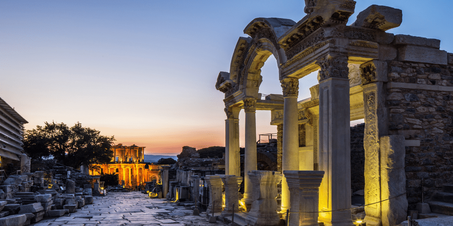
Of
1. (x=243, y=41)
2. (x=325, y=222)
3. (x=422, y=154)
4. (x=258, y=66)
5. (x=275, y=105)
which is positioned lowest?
(x=325, y=222)

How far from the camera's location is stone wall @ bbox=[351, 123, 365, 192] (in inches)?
615

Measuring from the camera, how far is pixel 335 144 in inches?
321

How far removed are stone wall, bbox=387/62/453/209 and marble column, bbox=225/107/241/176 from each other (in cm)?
768

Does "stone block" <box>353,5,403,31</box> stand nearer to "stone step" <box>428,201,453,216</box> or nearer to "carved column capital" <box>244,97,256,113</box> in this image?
"stone step" <box>428,201,453,216</box>

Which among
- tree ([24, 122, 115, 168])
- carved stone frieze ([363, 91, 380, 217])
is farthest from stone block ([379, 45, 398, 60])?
tree ([24, 122, 115, 168])

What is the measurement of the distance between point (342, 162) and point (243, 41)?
717 centimetres

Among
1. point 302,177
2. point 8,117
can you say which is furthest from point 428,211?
point 8,117

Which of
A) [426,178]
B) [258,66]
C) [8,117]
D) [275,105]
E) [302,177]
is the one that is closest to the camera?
[302,177]

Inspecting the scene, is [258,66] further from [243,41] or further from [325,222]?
[325,222]

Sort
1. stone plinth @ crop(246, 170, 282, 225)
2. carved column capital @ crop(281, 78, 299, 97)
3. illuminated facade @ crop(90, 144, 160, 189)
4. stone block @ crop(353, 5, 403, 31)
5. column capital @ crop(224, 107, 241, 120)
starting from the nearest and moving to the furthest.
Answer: stone block @ crop(353, 5, 403, 31) → stone plinth @ crop(246, 170, 282, 225) → carved column capital @ crop(281, 78, 299, 97) → column capital @ crop(224, 107, 241, 120) → illuminated facade @ crop(90, 144, 160, 189)

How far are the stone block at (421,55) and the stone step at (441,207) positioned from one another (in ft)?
11.6

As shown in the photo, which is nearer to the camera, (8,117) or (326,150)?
(326,150)

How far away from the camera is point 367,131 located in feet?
29.0

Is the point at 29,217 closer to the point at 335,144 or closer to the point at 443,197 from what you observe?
the point at 335,144
